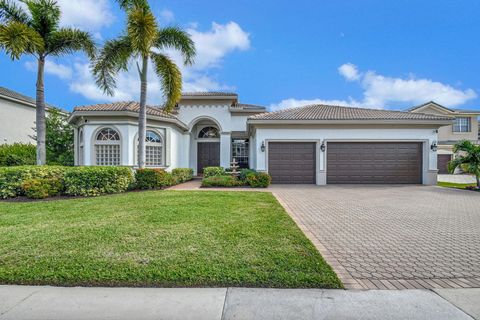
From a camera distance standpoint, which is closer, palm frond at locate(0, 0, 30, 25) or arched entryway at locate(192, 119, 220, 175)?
palm frond at locate(0, 0, 30, 25)

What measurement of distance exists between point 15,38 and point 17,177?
599cm

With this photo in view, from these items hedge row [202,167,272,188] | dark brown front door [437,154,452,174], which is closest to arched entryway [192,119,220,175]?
hedge row [202,167,272,188]

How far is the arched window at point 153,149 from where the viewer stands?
46.2ft

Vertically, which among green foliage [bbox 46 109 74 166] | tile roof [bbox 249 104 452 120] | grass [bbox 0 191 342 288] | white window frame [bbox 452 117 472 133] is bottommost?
grass [bbox 0 191 342 288]

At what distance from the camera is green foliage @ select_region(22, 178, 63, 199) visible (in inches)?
354

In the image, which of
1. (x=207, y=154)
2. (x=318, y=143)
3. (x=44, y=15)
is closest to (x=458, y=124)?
(x=318, y=143)

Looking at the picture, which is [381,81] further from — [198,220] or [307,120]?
[198,220]

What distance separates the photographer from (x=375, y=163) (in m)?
13.6

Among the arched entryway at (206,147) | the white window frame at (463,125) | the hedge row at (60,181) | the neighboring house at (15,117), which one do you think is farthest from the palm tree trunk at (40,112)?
the white window frame at (463,125)

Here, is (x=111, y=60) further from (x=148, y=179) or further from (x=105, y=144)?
(x=148, y=179)

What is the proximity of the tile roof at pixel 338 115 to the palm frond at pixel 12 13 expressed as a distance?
40.2 ft

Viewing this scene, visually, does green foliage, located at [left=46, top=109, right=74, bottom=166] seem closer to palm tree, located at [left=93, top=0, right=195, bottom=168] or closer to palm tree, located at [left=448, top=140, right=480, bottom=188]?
palm tree, located at [left=93, top=0, right=195, bottom=168]

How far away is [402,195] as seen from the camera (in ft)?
33.1

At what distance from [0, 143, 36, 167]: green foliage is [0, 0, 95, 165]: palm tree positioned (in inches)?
233
